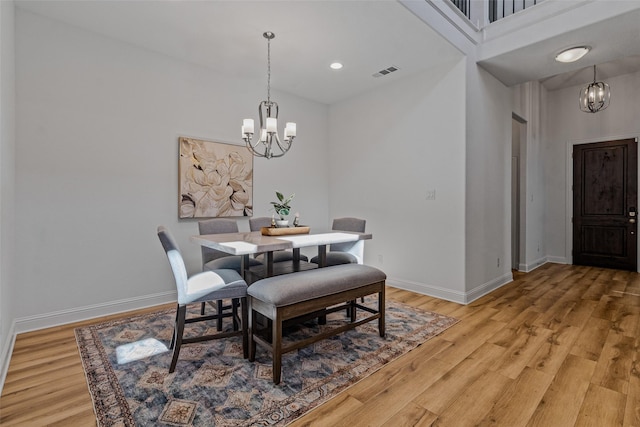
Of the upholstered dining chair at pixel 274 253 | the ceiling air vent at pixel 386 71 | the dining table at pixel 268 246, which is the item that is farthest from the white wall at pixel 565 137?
the upholstered dining chair at pixel 274 253

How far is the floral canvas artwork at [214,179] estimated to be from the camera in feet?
12.0

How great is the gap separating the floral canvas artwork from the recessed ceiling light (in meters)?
3.75

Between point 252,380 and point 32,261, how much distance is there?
237 cm

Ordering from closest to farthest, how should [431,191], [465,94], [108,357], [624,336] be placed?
[108,357], [624,336], [465,94], [431,191]

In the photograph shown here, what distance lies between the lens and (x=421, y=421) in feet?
5.35

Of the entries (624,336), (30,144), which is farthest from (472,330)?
(30,144)

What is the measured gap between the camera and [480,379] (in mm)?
2010

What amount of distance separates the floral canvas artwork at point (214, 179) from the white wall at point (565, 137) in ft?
18.1

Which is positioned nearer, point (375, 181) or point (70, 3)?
point (70, 3)

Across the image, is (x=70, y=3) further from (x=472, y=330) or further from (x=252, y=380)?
(x=472, y=330)

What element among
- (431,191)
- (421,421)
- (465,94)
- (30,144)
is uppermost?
(465,94)

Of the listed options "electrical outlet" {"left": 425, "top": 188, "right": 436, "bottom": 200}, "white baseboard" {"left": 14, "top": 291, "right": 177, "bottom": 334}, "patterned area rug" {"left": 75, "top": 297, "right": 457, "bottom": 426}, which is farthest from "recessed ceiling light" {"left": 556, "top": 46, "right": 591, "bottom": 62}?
"white baseboard" {"left": 14, "top": 291, "right": 177, "bottom": 334}

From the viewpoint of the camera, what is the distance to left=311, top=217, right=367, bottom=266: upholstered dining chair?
10.8 ft

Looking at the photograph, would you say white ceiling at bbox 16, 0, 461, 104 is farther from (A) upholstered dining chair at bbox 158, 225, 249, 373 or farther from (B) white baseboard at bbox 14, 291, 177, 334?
(B) white baseboard at bbox 14, 291, 177, 334
